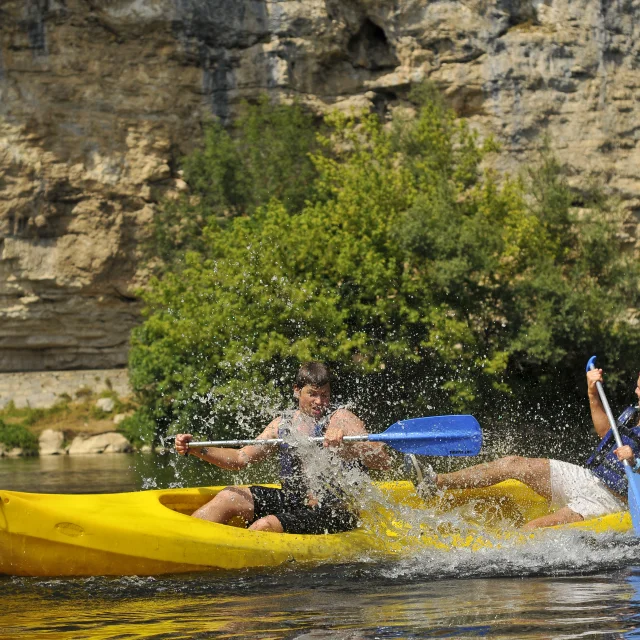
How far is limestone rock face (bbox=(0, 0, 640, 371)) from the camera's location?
26625mm

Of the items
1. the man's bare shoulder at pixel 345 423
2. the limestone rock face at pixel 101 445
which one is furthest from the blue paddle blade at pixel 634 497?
the limestone rock face at pixel 101 445

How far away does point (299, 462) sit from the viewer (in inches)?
237

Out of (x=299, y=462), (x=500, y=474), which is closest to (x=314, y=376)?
(x=299, y=462)

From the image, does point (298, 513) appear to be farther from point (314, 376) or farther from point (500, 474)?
point (500, 474)

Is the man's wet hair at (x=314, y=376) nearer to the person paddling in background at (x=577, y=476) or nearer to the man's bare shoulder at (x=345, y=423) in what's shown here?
the man's bare shoulder at (x=345, y=423)

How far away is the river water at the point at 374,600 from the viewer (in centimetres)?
442

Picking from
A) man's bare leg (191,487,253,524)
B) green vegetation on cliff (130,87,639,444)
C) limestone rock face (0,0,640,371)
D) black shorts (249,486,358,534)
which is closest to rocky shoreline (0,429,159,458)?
green vegetation on cliff (130,87,639,444)

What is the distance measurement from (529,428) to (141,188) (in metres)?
12.3

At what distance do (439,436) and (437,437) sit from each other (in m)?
0.01

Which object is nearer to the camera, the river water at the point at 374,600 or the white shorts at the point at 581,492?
the river water at the point at 374,600

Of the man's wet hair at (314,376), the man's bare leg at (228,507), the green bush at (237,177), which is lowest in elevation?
the man's bare leg at (228,507)

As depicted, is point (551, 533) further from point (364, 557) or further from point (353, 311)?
point (353, 311)

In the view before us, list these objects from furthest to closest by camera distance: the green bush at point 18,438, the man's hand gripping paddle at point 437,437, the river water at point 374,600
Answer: the green bush at point 18,438 < the man's hand gripping paddle at point 437,437 < the river water at point 374,600

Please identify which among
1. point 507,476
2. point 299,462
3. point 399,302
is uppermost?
point 399,302
